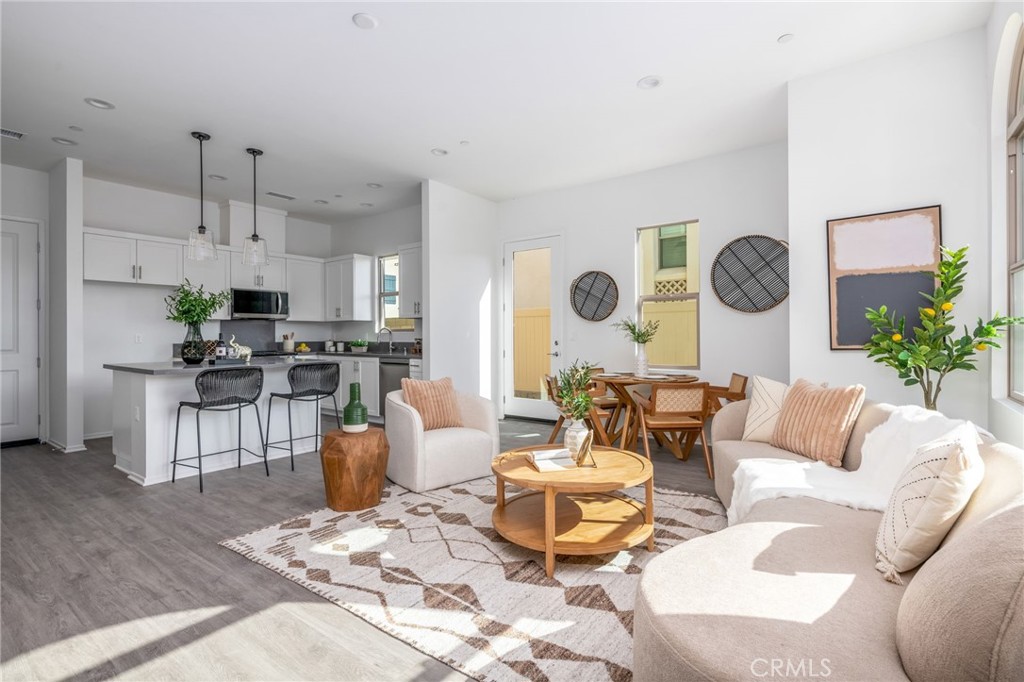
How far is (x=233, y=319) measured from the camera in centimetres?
657

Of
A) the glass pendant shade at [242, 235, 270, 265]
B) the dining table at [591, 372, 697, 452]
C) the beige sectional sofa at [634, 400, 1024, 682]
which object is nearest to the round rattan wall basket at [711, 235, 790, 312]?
the dining table at [591, 372, 697, 452]

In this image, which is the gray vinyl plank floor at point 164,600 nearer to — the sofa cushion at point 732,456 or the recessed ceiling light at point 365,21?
the sofa cushion at point 732,456

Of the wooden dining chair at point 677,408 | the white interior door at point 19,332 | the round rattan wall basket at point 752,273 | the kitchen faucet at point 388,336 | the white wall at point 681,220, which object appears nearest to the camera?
the wooden dining chair at point 677,408

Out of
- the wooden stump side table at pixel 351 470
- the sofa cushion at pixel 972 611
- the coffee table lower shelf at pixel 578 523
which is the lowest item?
the coffee table lower shelf at pixel 578 523

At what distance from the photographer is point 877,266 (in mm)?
3354

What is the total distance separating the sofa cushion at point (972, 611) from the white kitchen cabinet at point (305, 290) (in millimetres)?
7296

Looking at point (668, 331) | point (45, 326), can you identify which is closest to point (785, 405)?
point (668, 331)

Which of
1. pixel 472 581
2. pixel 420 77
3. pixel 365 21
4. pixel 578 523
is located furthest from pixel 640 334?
pixel 365 21

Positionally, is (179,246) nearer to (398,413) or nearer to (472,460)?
(398,413)

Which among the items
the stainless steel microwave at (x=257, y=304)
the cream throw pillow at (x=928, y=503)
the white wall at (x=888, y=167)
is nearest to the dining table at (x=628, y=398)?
the white wall at (x=888, y=167)

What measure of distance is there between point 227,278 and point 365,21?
4566mm

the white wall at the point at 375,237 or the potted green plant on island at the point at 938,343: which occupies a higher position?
the white wall at the point at 375,237

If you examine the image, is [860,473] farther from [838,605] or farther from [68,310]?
[68,310]

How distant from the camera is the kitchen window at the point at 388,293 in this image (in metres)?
7.34
